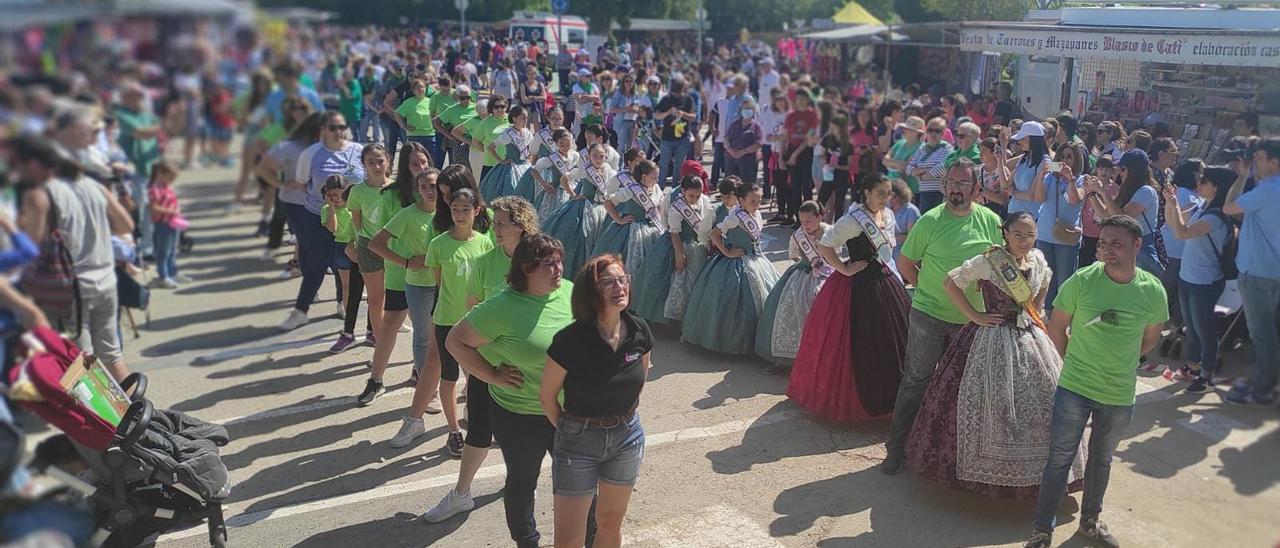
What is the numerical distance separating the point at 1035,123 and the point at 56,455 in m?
6.29

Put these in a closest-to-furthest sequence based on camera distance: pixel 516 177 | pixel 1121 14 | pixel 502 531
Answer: pixel 502 531
pixel 1121 14
pixel 516 177

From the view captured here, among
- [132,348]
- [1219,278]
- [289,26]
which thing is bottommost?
[132,348]

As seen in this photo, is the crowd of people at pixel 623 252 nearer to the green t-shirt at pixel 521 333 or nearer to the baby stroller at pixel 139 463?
the green t-shirt at pixel 521 333

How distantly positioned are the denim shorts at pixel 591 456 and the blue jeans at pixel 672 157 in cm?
711

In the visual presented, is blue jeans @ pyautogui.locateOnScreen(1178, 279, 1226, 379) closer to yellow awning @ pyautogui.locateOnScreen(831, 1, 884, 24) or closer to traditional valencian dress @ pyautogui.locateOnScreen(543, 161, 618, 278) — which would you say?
traditional valencian dress @ pyautogui.locateOnScreen(543, 161, 618, 278)

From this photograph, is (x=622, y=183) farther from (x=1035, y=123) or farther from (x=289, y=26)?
(x=289, y=26)

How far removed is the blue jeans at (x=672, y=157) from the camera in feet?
35.5

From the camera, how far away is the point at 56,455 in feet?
7.88

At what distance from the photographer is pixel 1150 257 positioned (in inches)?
263

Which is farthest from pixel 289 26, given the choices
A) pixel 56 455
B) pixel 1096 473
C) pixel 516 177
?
pixel 516 177

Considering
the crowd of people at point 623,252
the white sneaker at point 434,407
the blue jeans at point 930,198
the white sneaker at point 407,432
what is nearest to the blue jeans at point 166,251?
the crowd of people at point 623,252

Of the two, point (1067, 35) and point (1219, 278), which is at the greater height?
point (1067, 35)

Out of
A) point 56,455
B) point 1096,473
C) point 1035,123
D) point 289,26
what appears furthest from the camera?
point 1035,123

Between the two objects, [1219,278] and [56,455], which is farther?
[1219,278]
